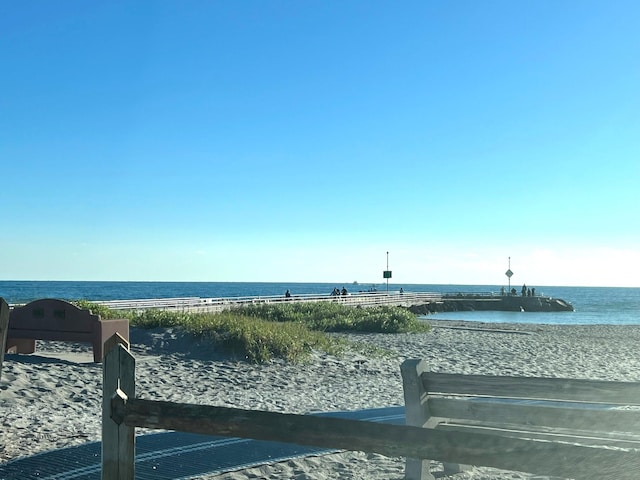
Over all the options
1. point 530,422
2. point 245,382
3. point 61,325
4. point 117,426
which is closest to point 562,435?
point 530,422

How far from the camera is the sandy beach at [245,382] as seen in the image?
6672 millimetres

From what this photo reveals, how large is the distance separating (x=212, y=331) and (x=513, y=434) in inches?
431

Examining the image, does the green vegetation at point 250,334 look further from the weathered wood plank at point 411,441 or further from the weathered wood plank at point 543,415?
the weathered wood plank at point 411,441

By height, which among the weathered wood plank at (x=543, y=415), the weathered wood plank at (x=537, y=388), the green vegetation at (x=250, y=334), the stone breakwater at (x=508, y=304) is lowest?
the stone breakwater at (x=508, y=304)

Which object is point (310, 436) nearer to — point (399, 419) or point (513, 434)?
point (513, 434)

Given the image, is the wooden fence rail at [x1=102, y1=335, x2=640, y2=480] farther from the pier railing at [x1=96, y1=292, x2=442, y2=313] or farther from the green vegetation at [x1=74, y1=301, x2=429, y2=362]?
the pier railing at [x1=96, y1=292, x2=442, y2=313]

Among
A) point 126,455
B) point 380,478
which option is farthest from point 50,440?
point 126,455

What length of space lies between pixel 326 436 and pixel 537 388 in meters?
2.38

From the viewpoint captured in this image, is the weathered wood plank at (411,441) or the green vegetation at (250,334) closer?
the weathered wood plank at (411,441)

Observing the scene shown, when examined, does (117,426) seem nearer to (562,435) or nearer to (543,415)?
(543,415)

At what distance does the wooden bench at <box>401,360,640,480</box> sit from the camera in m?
2.67

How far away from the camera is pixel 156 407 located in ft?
11.2

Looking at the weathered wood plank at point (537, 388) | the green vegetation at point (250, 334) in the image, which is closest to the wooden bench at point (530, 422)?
the weathered wood plank at point (537, 388)

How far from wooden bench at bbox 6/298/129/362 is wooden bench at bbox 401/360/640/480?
849 cm
